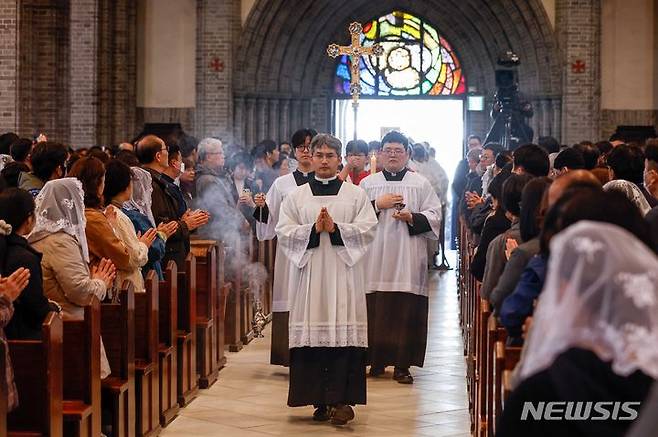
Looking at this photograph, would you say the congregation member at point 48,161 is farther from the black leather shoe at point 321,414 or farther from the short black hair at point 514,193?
the short black hair at point 514,193

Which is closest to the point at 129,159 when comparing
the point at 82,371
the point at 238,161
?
the point at 82,371

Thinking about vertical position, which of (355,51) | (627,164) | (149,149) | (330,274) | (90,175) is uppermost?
(355,51)

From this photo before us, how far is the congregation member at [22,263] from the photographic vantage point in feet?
20.6

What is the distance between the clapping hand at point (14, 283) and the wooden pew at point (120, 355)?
1.72 m

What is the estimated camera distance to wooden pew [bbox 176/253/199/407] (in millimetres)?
9883

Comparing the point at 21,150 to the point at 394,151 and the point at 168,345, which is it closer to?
the point at 168,345

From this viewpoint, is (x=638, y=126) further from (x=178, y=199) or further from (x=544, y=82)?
(x=178, y=199)

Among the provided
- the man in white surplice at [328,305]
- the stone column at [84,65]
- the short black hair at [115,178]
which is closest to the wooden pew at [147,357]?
the short black hair at [115,178]

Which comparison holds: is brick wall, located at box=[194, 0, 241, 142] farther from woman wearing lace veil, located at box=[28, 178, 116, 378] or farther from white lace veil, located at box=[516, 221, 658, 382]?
white lace veil, located at box=[516, 221, 658, 382]

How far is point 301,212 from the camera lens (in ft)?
30.5

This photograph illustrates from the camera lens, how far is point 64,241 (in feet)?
23.7

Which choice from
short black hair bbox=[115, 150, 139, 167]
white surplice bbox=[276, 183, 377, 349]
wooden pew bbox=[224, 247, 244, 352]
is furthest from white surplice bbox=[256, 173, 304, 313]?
short black hair bbox=[115, 150, 139, 167]

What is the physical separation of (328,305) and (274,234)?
9.58 feet

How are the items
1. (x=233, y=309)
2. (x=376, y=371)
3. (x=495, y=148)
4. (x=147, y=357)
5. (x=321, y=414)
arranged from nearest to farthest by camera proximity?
(x=147, y=357) < (x=321, y=414) < (x=376, y=371) < (x=233, y=309) < (x=495, y=148)
